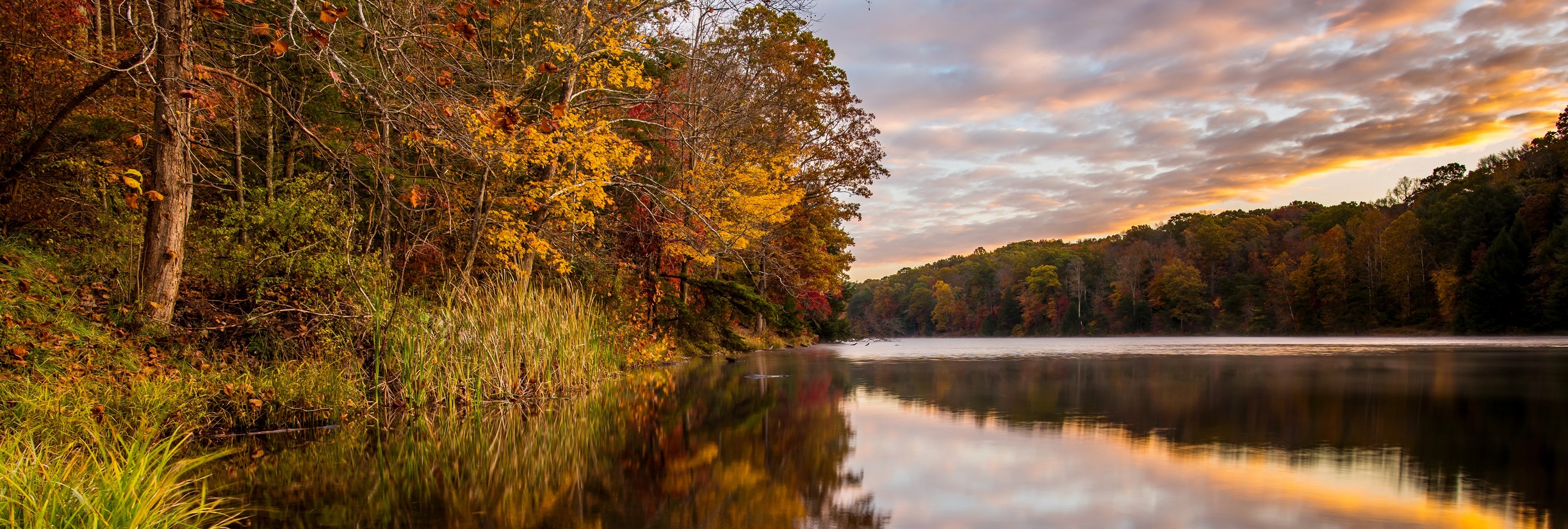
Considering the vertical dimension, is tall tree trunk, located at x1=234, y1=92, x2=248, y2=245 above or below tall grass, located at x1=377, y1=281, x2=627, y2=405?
above

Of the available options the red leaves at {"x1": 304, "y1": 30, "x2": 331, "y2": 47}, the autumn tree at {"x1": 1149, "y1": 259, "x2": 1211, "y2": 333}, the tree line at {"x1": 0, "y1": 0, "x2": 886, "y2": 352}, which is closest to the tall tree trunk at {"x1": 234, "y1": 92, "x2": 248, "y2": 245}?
the tree line at {"x1": 0, "y1": 0, "x2": 886, "y2": 352}

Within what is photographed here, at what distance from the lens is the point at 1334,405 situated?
1018 cm

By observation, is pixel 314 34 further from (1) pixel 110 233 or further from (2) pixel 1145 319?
(2) pixel 1145 319

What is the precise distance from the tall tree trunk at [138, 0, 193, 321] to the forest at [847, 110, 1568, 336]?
60017 millimetres

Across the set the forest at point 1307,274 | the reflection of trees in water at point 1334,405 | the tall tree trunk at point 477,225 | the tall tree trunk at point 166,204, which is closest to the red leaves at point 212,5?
the tall tree trunk at point 166,204

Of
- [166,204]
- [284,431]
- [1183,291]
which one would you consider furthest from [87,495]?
[1183,291]

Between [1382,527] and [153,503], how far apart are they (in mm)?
6190

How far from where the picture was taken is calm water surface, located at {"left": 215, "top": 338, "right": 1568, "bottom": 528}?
15.9 feet

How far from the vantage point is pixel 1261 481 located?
5605mm

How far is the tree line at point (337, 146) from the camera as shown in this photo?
685cm

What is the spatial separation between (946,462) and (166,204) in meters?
7.56

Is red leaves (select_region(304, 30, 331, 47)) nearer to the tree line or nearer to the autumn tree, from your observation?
the tree line

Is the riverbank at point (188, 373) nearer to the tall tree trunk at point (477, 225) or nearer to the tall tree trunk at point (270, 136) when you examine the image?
the tall tree trunk at point (477, 225)

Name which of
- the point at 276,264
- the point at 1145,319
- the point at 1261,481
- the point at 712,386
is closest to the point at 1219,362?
the point at 712,386
